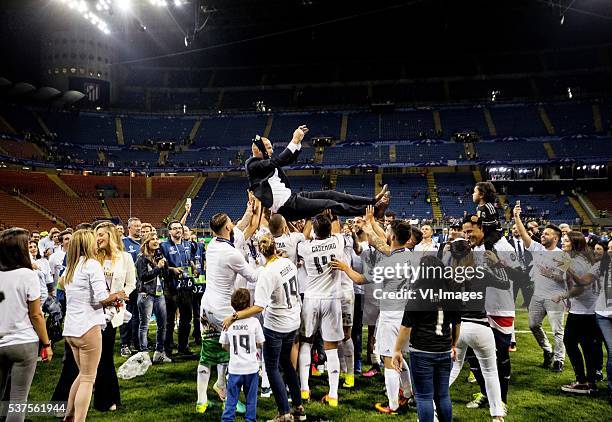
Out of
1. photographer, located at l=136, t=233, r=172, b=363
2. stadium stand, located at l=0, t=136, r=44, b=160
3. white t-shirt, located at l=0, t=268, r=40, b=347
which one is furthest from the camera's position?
stadium stand, located at l=0, t=136, r=44, b=160

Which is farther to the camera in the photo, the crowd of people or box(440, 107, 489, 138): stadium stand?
box(440, 107, 489, 138): stadium stand

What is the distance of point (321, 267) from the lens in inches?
220

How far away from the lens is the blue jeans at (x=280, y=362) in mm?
4680

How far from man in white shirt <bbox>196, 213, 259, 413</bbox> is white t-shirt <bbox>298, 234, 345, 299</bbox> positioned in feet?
2.73

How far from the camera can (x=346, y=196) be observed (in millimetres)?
6195

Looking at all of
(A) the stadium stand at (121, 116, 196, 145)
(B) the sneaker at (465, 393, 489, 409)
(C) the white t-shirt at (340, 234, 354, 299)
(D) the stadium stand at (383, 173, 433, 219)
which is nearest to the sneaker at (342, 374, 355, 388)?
(C) the white t-shirt at (340, 234, 354, 299)

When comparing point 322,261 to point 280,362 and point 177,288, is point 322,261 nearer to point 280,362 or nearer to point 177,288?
point 280,362

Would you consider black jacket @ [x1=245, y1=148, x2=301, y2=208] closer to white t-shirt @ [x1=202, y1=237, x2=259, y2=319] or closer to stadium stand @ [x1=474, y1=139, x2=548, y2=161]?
white t-shirt @ [x1=202, y1=237, x2=259, y2=319]

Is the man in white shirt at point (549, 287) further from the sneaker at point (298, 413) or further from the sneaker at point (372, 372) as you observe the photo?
the sneaker at point (298, 413)

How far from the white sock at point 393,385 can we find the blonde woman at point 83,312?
3269 mm

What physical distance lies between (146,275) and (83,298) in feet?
10.3

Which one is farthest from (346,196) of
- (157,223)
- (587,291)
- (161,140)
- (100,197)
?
(161,140)

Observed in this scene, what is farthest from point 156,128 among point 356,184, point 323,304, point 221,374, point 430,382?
point 430,382

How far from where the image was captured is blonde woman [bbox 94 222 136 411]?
5.13m
